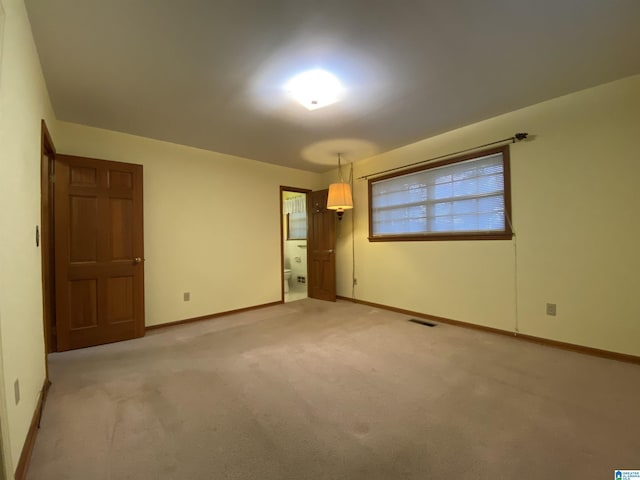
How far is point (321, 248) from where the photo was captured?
17.4ft

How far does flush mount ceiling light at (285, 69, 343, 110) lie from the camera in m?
2.34

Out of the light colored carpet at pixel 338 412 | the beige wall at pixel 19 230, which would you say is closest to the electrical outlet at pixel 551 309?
the light colored carpet at pixel 338 412

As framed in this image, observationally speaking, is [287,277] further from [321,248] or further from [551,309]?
[551,309]

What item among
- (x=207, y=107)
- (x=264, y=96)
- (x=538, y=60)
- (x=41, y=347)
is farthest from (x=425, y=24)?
(x=41, y=347)

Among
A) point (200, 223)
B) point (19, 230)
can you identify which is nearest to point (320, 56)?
point (19, 230)

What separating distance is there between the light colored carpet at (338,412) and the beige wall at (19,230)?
346 millimetres

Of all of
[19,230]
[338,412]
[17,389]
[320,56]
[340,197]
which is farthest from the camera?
[340,197]

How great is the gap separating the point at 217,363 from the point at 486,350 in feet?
8.71

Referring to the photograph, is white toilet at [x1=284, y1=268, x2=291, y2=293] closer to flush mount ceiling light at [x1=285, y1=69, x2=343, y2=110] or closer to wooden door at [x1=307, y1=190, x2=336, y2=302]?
wooden door at [x1=307, y1=190, x2=336, y2=302]

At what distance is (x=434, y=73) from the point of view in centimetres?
234

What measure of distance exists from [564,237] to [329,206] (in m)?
2.88

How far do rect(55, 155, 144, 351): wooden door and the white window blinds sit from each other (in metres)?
3.46

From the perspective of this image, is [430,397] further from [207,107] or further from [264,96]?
[207,107]

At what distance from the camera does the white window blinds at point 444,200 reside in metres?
3.34
